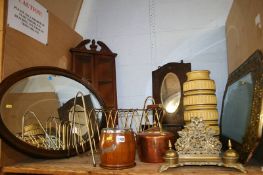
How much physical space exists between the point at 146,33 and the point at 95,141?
867 millimetres

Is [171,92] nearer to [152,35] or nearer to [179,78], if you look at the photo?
[179,78]

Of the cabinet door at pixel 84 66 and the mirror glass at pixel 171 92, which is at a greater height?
the cabinet door at pixel 84 66

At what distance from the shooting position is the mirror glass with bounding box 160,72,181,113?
132 cm

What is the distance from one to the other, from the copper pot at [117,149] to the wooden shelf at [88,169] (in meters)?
0.02

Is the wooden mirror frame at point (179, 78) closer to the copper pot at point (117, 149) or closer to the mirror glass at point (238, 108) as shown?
the mirror glass at point (238, 108)

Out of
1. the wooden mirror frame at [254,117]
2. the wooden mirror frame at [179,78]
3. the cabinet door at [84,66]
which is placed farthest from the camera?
the cabinet door at [84,66]

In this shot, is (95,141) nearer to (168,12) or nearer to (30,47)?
(30,47)

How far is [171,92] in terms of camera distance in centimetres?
136

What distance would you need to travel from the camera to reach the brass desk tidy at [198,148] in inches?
31.2

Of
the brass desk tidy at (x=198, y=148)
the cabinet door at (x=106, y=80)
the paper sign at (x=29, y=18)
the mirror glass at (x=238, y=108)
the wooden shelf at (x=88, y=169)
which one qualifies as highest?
the paper sign at (x=29, y=18)

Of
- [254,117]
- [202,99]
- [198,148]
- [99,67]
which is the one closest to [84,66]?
[99,67]

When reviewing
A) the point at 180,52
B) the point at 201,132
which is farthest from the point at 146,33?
the point at 201,132

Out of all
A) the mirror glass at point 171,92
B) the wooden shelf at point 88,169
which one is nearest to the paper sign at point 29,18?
the wooden shelf at point 88,169

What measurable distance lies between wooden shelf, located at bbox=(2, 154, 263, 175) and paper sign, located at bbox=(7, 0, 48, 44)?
0.56 meters
